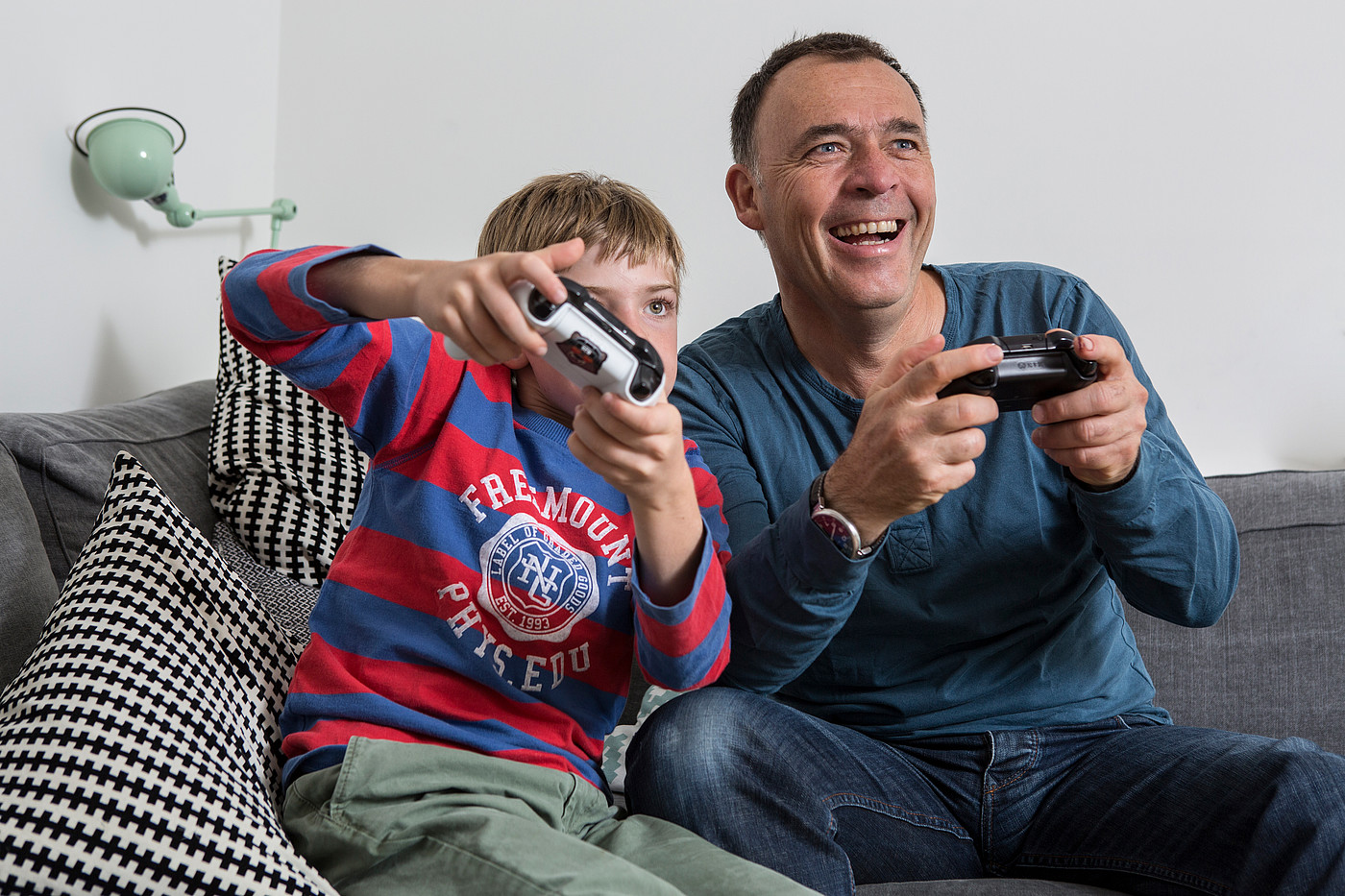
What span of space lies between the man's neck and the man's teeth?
0.07m

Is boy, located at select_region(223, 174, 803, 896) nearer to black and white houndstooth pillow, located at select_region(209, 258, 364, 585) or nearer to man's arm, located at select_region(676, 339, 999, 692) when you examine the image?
man's arm, located at select_region(676, 339, 999, 692)

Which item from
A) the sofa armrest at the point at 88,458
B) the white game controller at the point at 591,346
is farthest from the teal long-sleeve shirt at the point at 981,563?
the sofa armrest at the point at 88,458

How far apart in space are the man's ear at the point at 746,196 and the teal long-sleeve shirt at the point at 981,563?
0.22 metres

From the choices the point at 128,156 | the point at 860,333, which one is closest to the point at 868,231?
the point at 860,333

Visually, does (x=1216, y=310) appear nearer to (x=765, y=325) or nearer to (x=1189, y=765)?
(x=765, y=325)

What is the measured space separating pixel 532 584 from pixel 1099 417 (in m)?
0.53

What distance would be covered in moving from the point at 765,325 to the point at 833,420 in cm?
19

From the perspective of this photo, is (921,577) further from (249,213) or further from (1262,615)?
(249,213)

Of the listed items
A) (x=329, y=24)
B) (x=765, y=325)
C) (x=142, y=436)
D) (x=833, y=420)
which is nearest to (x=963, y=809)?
(x=833, y=420)

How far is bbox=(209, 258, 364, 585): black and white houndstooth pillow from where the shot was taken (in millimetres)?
Answer: 1451

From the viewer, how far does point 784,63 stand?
142cm

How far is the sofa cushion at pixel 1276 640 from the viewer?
163 cm

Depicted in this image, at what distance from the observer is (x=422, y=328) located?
976mm

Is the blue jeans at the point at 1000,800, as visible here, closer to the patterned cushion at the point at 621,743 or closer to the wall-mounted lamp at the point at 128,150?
the patterned cushion at the point at 621,743
